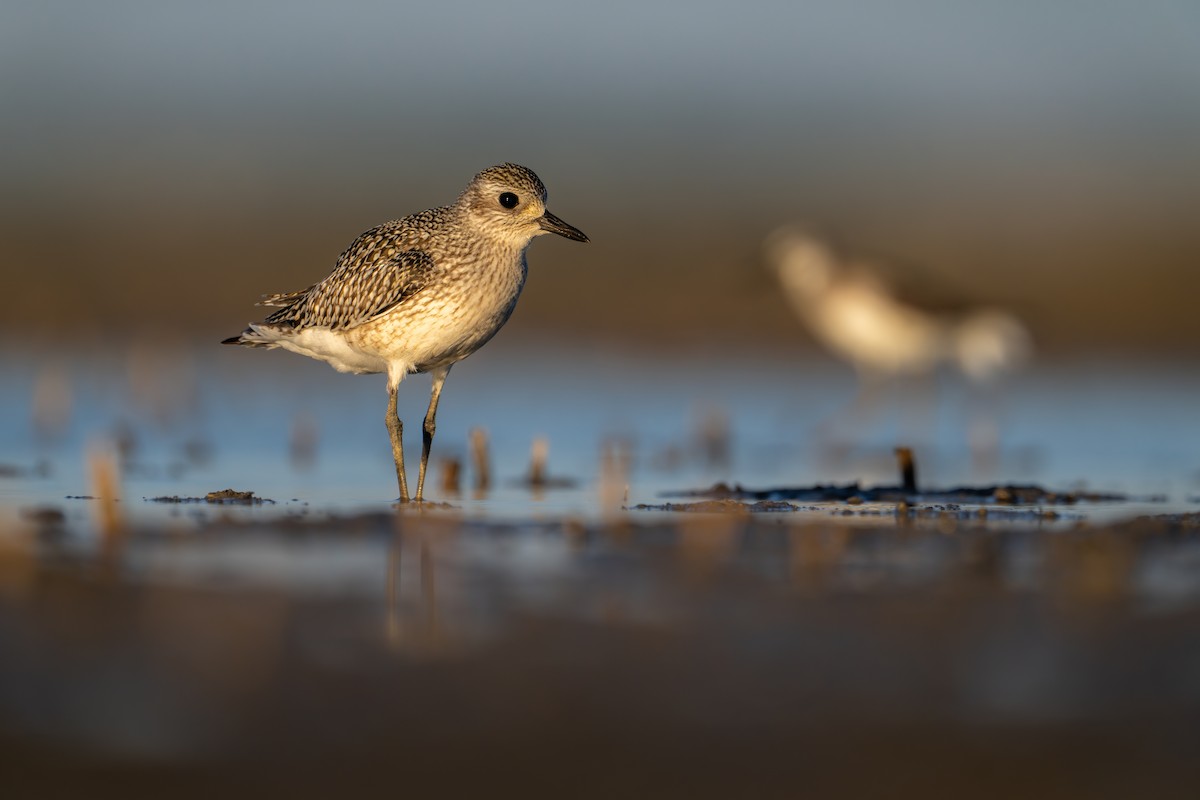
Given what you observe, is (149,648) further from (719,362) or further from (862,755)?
(719,362)

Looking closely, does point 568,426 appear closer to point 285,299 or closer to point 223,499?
point 285,299

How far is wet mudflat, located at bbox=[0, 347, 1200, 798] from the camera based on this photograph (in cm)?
383

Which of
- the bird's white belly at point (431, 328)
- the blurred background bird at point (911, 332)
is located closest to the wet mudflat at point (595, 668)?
the bird's white belly at point (431, 328)

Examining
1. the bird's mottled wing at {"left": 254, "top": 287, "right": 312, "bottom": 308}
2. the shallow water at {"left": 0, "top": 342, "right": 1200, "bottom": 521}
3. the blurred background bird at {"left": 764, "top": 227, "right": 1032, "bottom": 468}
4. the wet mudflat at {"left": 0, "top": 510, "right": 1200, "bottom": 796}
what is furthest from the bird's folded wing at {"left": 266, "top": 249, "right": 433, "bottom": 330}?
the blurred background bird at {"left": 764, "top": 227, "right": 1032, "bottom": 468}

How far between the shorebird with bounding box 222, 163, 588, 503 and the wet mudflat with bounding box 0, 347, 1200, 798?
3.49ft

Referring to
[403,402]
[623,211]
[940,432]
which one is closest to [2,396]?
[403,402]

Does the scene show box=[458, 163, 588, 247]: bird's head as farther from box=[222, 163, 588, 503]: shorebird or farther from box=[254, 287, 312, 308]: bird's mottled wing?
box=[254, 287, 312, 308]: bird's mottled wing

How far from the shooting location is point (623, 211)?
3378 cm

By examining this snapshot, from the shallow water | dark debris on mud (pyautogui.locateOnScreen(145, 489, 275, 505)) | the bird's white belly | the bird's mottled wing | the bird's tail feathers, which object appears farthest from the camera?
the bird's mottled wing

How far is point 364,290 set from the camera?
9.21 meters

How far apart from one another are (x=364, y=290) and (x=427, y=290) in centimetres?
46

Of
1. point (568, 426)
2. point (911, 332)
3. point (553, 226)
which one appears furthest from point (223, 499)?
point (911, 332)

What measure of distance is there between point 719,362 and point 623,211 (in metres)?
13.3

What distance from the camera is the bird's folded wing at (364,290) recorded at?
29.7 ft
